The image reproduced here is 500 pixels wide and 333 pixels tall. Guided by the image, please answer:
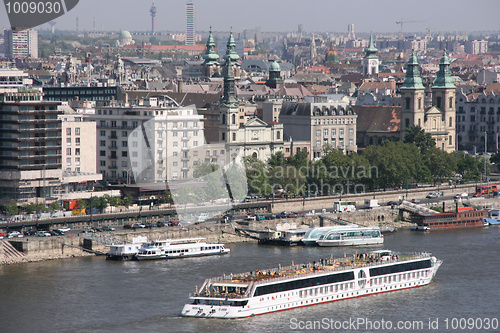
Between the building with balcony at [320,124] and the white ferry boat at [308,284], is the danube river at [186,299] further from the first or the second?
the building with balcony at [320,124]

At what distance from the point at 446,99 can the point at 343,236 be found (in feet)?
136

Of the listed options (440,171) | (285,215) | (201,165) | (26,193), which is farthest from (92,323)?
(440,171)

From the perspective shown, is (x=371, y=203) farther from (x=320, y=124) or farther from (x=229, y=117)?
(x=320, y=124)

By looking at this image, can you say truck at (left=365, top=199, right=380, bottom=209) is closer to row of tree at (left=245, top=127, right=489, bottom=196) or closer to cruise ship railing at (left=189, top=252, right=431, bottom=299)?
row of tree at (left=245, top=127, right=489, bottom=196)

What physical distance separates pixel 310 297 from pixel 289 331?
481cm

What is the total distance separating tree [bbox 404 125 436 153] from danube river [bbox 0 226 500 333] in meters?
33.3

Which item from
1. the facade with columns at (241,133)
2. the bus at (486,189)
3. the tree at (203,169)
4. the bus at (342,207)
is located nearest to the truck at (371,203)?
the bus at (342,207)

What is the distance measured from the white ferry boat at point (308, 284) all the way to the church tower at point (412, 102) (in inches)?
1762

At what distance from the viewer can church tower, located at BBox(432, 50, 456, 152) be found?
324ft

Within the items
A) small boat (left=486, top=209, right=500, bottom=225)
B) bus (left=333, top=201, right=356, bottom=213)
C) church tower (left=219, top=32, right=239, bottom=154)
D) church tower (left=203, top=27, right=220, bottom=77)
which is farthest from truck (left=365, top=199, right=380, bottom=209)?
church tower (left=203, top=27, right=220, bottom=77)

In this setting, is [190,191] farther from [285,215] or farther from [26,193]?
[26,193]

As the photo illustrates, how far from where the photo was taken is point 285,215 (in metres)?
67.0

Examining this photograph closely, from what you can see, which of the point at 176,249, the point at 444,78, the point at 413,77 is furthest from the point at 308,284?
the point at 444,78

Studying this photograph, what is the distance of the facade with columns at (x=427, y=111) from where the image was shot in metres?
95.9
